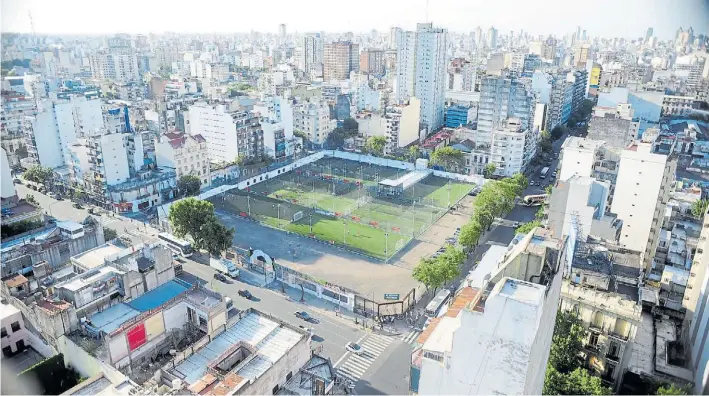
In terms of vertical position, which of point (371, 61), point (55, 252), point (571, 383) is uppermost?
point (371, 61)

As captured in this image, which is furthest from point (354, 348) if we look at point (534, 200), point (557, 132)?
point (557, 132)

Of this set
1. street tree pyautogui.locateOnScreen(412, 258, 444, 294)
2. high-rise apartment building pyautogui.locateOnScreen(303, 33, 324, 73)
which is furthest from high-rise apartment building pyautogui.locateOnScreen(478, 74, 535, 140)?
high-rise apartment building pyautogui.locateOnScreen(303, 33, 324, 73)

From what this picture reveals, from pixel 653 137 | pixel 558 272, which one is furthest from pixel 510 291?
pixel 653 137

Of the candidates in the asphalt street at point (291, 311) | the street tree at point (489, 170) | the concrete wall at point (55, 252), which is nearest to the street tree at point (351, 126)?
the street tree at point (489, 170)

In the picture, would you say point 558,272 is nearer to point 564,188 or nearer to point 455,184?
point 564,188

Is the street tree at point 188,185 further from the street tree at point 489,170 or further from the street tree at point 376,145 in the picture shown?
the street tree at point 489,170

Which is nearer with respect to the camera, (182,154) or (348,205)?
(348,205)

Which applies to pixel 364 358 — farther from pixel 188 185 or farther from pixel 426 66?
pixel 426 66

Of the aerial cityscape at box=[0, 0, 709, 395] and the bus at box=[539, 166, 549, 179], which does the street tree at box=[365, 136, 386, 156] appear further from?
the bus at box=[539, 166, 549, 179]
